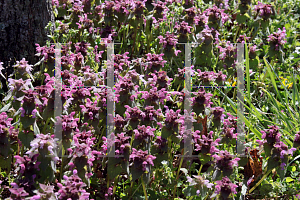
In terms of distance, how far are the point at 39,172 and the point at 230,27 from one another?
12.4ft

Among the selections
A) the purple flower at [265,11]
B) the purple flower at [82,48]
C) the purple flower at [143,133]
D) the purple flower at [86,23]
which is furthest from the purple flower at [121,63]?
the purple flower at [265,11]

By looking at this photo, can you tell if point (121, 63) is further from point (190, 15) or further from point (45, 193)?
point (45, 193)

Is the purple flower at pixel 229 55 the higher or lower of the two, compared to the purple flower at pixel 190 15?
lower

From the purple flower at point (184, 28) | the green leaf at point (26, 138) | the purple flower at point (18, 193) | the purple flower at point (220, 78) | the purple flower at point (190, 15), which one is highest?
the purple flower at point (190, 15)

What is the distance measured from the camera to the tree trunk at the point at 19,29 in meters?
3.65

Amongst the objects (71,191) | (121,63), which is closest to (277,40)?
(121,63)

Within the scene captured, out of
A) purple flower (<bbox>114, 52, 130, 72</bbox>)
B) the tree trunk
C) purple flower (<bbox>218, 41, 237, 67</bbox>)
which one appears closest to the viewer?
purple flower (<bbox>114, 52, 130, 72</bbox>)

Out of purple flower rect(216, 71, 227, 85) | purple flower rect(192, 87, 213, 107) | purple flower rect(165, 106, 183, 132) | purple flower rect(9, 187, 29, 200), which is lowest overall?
purple flower rect(9, 187, 29, 200)

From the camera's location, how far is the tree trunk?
365 centimetres

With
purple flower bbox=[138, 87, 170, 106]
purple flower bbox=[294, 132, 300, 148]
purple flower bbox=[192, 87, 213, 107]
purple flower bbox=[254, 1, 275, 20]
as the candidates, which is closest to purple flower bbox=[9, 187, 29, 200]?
purple flower bbox=[138, 87, 170, 106]

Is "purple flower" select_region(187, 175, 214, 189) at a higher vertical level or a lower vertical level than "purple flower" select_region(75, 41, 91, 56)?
lower

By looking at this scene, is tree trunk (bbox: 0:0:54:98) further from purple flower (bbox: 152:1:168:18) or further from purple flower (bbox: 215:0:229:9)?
purple flower (bbox: 215:0:229:9)

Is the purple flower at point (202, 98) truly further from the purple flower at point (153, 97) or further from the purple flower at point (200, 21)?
the purple flower at point (200, 21)

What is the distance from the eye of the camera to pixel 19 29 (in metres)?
3.71
